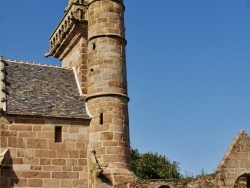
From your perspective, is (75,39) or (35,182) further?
(75,39)

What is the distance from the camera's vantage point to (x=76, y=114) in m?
16.9

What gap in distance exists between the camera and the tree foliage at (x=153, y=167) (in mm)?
39625

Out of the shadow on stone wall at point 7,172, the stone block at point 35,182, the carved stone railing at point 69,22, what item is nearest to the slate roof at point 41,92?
the shadow on stone wall at point 7,172

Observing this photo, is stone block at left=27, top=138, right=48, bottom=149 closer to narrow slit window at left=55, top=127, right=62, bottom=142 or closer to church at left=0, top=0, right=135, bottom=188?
church at left=0, top=0, right=135, bottom=188

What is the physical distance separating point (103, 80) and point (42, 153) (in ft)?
11.7

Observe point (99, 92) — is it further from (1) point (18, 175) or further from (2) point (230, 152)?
(2) point (230, 152)

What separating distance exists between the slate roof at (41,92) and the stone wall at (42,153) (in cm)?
38

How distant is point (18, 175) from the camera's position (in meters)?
15.3

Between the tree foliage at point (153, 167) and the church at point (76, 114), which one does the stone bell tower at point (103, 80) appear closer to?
the church at point (76, 114)

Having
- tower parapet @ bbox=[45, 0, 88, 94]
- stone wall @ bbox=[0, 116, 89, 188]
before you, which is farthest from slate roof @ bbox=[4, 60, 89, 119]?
tower parapet @ bbox=[45, 0, 88, 94]

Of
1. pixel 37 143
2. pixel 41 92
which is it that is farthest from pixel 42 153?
pixel 41 92

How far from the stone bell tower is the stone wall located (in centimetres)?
49

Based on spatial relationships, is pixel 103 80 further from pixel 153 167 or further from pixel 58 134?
pixel 153 167

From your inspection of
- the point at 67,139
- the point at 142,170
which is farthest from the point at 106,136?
the point at 142,170
